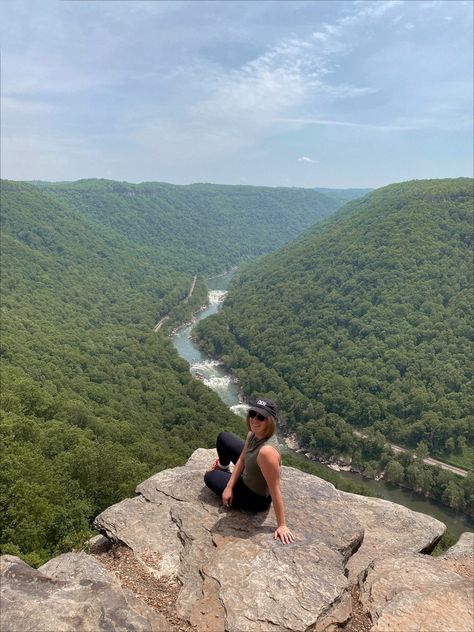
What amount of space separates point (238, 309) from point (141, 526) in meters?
139

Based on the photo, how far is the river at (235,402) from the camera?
61.5 meters

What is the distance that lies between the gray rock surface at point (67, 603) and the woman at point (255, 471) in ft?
8.65

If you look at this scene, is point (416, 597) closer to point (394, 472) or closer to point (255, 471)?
point (255, 471)

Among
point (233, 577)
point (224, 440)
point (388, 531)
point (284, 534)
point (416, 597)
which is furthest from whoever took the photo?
point (388, 531)

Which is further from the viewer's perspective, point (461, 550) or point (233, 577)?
point (461, 550)

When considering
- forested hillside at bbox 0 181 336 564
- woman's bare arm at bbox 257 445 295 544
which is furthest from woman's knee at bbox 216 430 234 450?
forested hillside at bbox 0 181 336 564

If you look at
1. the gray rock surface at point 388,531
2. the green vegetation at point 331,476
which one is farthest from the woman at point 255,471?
the green vegetation at point 331,476

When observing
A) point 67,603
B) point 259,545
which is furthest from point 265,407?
point 67,603

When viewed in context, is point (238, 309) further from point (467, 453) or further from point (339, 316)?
point (467, 453)

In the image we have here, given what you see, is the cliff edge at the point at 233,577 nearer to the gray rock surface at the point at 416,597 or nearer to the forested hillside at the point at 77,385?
the gray rock surface at the point at 416,597

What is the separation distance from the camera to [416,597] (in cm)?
697

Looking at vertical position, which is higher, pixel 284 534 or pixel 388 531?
pixel 284 534

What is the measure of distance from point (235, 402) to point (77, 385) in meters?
34.7

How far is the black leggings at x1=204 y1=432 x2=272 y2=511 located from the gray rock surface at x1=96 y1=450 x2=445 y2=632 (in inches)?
9.0
